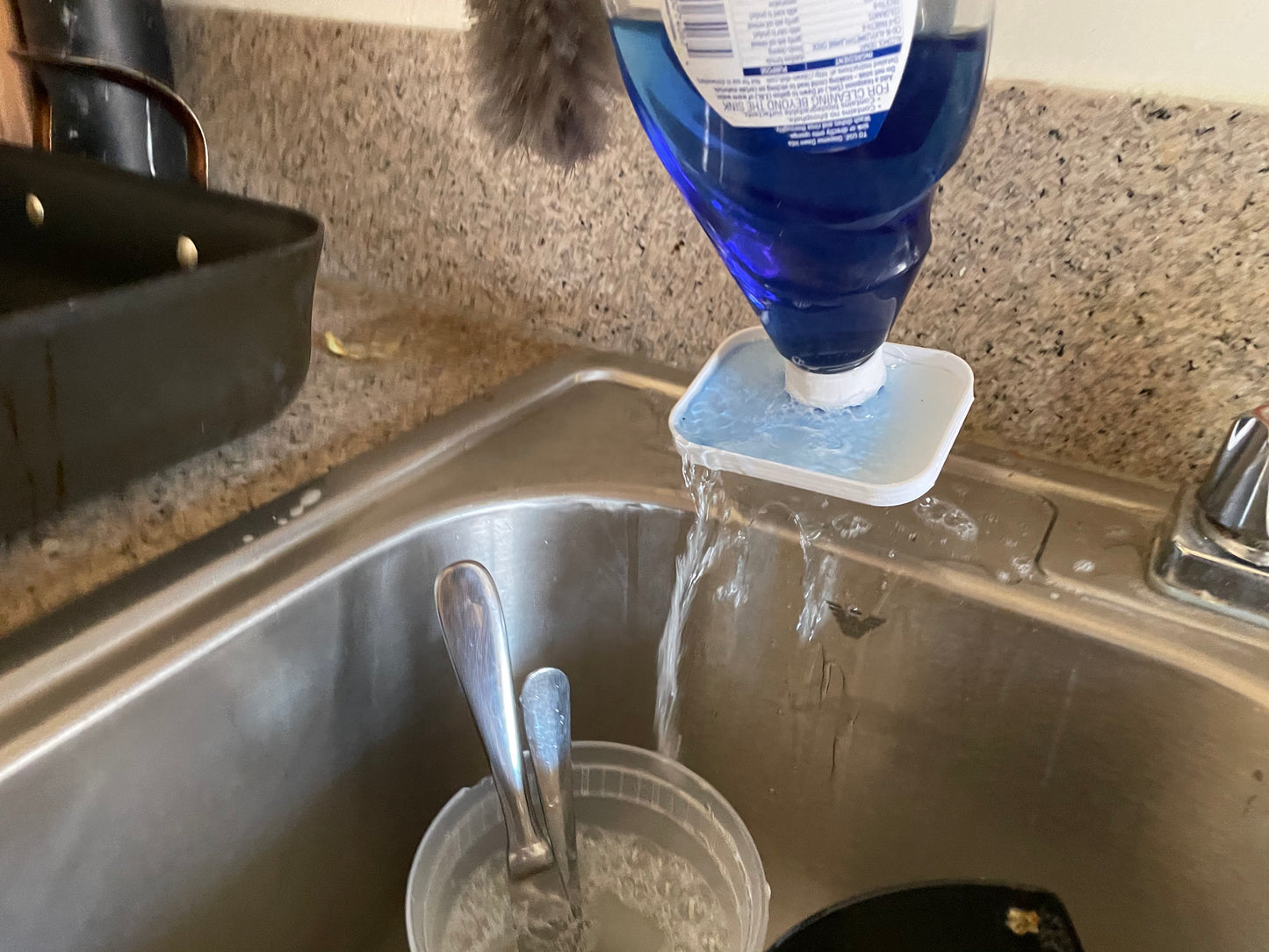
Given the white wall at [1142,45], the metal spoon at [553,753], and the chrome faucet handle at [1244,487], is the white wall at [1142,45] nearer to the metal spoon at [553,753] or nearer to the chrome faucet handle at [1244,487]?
the chrome faucet handle at [1244,487]

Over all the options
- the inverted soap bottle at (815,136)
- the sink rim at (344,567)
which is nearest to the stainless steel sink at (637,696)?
the sink rim at (344,567)

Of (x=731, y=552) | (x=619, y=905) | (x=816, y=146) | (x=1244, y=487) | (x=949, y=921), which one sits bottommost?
(x=619, y=905)

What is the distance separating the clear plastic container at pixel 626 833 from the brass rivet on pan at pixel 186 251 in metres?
0.37

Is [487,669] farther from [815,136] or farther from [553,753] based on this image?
[815,136]

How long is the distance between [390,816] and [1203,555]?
450 millimetres

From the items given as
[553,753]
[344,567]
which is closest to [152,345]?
[344,567]

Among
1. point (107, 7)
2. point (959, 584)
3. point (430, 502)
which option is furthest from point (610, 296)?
point (107, 7)

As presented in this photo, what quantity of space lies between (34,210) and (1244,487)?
2.54ft

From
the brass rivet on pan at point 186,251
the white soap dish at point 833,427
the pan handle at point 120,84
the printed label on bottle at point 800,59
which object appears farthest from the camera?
the pan handle at point 120,84

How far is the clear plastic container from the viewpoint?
0.44 meters

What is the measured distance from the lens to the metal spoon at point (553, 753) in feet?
1.47

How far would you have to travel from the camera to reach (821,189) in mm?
344

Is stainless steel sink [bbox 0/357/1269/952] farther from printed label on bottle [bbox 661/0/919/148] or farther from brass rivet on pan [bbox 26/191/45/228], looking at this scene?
brass rivet on pan [bbox 26/191/45/228]

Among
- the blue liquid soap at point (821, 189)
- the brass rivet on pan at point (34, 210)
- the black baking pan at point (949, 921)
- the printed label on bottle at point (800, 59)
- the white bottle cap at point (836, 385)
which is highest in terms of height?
the printed label on bottle at point (800, 59)
